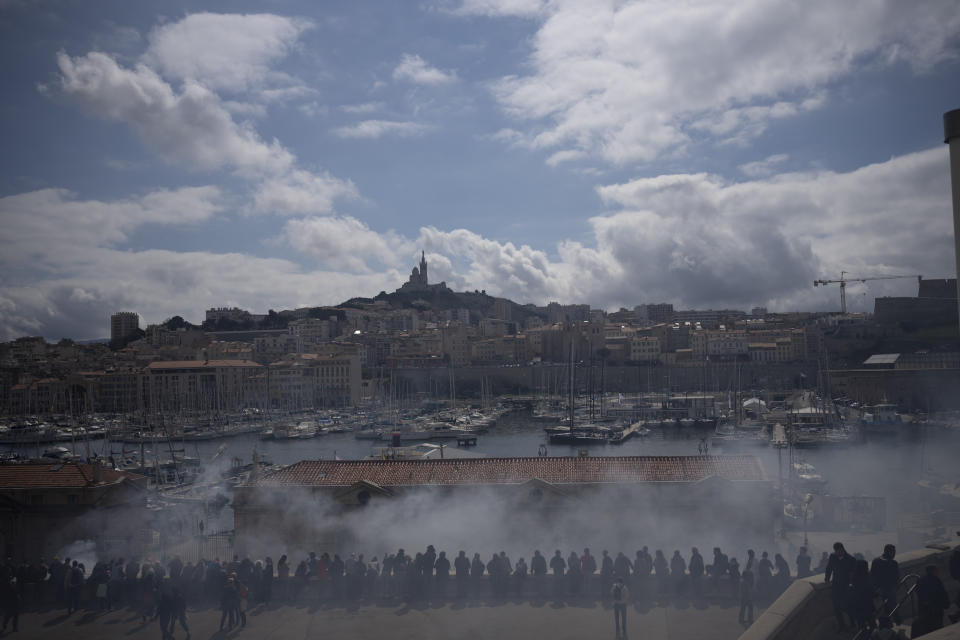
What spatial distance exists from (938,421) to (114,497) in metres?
47.0

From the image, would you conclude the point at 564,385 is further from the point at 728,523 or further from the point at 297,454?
the point at 728,523

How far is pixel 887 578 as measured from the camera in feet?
18.5

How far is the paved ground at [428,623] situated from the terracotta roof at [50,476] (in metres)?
4.24

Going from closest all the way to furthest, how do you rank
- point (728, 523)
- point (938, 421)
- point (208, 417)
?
point (728, 523), point (938, 421), point (208, 417)

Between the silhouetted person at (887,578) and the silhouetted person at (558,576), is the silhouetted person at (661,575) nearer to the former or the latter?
the silhouetted person at (558,576)

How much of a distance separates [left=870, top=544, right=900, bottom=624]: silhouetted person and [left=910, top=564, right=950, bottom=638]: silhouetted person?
320mm

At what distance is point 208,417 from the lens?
62156mm

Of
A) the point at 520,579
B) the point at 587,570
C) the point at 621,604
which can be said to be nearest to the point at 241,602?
the point at 520,579

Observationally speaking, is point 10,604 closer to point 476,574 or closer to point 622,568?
point 476,574

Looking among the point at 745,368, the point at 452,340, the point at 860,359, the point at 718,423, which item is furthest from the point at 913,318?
the point at 452,340

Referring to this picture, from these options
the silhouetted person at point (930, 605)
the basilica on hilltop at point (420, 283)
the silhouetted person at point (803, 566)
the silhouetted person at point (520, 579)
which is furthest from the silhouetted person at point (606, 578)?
the basilica on hilltop at point (420, 283)

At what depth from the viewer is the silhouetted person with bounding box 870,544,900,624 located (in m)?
5.59

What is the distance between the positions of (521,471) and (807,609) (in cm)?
676

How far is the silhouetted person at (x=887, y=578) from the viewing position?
5.59 metres
